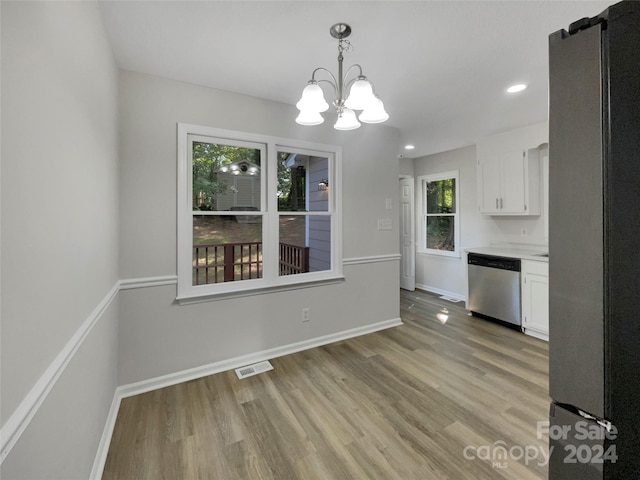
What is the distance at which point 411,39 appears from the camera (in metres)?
1.88

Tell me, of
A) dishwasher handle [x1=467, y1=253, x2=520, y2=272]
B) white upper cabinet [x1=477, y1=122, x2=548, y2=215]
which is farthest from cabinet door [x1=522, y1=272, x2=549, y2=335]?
white upper cabinet [x1=477, y1=122, x2=548, y2=215]

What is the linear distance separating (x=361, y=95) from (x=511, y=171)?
10.4 feet

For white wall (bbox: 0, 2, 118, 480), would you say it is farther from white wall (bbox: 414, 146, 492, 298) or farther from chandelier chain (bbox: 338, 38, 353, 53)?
white wall (bbox: 414, 146, 492, 298)

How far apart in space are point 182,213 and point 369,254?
2085 millimetres

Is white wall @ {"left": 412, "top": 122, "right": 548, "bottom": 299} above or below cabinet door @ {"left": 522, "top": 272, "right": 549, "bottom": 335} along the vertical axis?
above

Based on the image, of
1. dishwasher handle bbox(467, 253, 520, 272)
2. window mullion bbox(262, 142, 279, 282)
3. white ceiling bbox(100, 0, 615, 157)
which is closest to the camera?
white ceiling bbox(100, 0, 615, 157)

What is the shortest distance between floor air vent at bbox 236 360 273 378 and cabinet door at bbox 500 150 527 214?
360cm

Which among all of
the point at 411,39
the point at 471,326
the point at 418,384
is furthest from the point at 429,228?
the point at 411,39

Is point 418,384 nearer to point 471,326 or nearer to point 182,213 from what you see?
point 471,326

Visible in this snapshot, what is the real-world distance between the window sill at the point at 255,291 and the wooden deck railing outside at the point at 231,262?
0.45ft

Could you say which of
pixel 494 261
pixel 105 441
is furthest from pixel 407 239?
pixel 105 441

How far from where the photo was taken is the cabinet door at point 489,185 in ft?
13.0

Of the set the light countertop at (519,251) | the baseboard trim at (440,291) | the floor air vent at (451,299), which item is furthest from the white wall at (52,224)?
the baseboard trim at (440,291)

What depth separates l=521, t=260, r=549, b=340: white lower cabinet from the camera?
3.16 m
